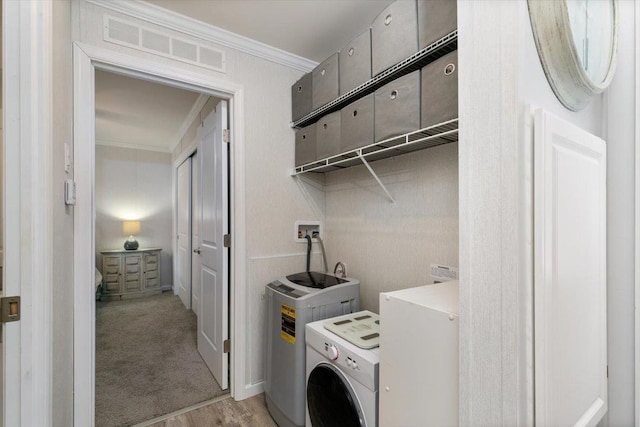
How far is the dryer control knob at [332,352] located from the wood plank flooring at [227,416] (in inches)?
33.9

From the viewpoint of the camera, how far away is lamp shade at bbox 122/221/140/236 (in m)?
4.59

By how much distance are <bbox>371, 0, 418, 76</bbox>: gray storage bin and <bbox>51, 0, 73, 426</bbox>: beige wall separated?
1.39 metres

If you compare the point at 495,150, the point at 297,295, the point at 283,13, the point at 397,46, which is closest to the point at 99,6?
the point at 283,13

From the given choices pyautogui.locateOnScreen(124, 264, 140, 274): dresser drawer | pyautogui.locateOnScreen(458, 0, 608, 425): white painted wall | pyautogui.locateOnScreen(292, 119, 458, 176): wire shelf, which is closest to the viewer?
pyautogui.locateOnScreen(458, 0, 608, 425): white painted wall

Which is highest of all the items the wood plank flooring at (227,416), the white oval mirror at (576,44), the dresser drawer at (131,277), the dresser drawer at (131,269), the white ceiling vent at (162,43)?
the white ceiling vent at (162,43)

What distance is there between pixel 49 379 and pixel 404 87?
1801 millimetres

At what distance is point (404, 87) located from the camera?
1.35m

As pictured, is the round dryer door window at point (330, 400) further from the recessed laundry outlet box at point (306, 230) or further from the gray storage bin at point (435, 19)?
the gray storage bin at point (435, 19)

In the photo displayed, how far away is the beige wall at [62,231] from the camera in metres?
1.10

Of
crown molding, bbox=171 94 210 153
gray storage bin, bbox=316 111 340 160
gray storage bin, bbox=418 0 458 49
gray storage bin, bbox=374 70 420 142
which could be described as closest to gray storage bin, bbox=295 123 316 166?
gray storage bin, bbox=316 111 340 160

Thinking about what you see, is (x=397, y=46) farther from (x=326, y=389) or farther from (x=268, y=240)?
(x=326, y=389)

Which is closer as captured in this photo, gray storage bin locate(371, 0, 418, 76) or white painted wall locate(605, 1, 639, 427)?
white painted wall locate(605, 1, 639, 427)

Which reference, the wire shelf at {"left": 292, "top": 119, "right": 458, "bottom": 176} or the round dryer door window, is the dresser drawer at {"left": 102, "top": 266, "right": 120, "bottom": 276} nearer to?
the wire shelf at {"left": 292, "top": 119, "right": 458, "bottom": 176}

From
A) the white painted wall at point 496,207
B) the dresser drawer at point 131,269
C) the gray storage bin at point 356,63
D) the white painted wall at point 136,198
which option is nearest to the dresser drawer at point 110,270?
the dresser drawer at point 131,269
